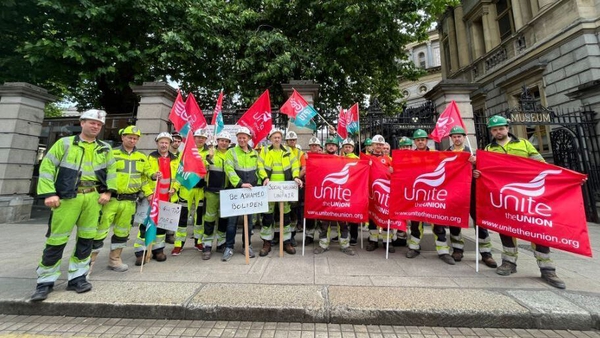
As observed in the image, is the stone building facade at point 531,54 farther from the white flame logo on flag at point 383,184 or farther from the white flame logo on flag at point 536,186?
the white flame logo on flag at point 383,184

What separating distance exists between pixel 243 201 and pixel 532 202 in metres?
4.33

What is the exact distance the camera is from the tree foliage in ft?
29.1

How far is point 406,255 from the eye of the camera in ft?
16.1

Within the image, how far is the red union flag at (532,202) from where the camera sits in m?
3.51

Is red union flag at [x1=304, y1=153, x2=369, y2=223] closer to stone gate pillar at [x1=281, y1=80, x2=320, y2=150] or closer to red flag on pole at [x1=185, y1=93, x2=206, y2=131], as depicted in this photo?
stone gate pillar at [x1=281, y1=80, x2=320, y2=150]

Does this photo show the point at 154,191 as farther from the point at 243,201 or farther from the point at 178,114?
the point at 178,114

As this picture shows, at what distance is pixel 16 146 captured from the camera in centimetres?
858

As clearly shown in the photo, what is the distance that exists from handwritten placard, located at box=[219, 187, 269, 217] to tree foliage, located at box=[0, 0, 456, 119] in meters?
5.91

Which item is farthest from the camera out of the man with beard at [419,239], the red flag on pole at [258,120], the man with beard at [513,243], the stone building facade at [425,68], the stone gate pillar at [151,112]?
the stone building facade at [425,68]

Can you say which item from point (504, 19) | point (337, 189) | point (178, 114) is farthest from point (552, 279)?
point (504, 19)

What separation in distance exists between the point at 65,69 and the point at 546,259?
47.5ft

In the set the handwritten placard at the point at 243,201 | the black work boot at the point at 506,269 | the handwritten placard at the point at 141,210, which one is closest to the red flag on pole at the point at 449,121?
the black work boot at the point at 506,269

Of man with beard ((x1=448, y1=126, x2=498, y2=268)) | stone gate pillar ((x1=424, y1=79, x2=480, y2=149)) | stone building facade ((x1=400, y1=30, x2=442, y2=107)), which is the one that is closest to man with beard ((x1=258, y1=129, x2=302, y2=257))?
man with beard ((x1=448, y1=126, x2=498, y2=268))

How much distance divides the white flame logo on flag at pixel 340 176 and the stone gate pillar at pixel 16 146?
10246mm
